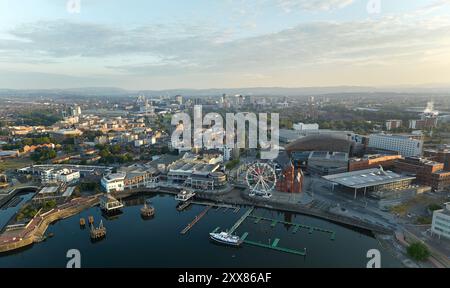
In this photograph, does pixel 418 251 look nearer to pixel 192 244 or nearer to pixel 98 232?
pixel 192 244

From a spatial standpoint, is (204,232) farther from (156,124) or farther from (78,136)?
(156,124)

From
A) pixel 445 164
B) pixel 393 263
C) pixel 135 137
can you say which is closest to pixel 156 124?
pixel 135 137

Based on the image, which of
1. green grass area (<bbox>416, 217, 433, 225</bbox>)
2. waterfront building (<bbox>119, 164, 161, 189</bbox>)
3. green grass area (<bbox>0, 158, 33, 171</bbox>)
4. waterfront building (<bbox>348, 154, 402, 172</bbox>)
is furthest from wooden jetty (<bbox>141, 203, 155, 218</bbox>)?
green grass area (<bbox>0, 158, 33, 171</bbox>)

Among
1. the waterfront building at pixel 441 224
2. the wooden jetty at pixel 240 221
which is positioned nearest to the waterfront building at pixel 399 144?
the waterfront building at pixel 441 224

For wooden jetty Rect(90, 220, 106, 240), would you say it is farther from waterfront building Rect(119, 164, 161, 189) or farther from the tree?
the tree

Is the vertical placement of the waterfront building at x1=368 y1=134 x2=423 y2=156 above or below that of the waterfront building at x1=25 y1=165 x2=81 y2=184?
above

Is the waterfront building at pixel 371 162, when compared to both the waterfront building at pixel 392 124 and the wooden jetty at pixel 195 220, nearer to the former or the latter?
the wooden jetty at pixel 195 220
